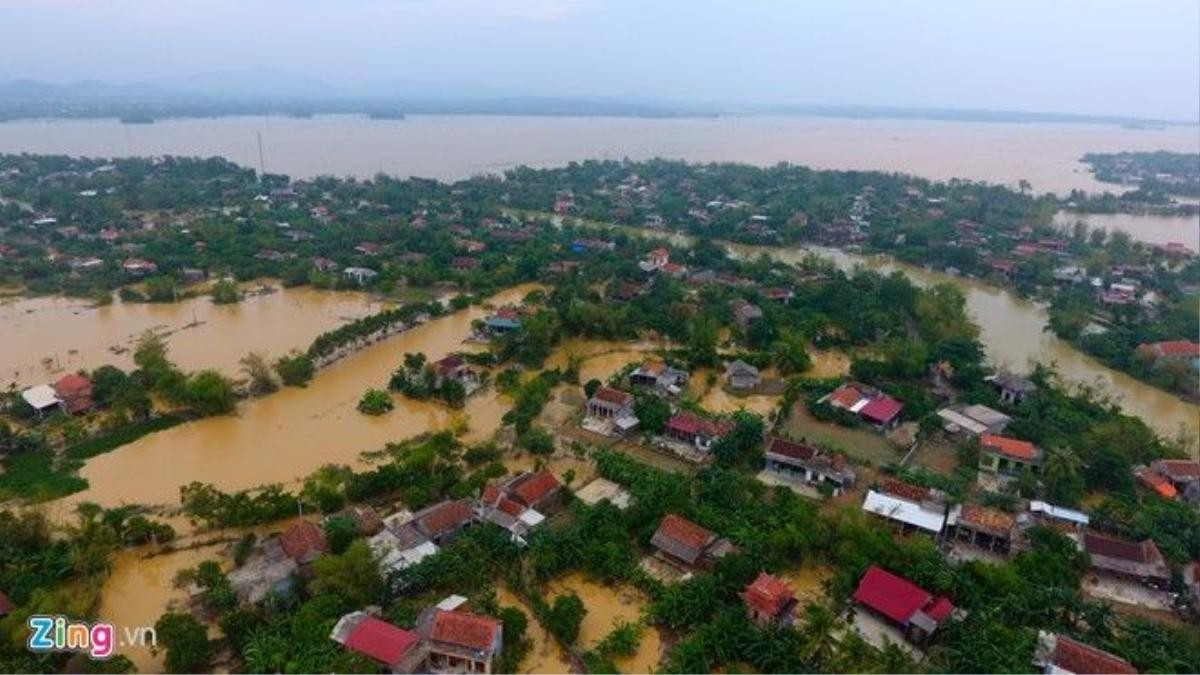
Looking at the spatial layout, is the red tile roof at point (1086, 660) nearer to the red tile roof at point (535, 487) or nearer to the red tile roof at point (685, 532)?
the red tile roof at point (685, 532)

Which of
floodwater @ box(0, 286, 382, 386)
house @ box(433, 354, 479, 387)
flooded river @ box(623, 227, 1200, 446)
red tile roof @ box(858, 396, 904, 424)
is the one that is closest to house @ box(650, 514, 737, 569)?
red tile roof @ box(858, 396, 904, 424)

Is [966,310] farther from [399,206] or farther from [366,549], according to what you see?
[399,206]

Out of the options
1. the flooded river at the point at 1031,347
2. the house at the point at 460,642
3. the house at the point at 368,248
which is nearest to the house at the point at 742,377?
the flooded river at the point at 1031,347

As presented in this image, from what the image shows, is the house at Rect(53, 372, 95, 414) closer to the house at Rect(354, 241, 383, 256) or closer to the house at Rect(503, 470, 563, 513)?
the house at Rect(503, 470, 563, 513)

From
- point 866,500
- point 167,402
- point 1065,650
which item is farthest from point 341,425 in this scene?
point 1065,650

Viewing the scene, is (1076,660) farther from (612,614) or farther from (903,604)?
(612,614)

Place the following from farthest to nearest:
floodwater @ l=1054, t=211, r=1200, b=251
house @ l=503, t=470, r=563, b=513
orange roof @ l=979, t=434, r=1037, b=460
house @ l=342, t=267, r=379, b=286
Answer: floodwater @ l=1054, t=211, r=1200, b=251 → house @ l=342, t=267, r=379, b=286 → orange roof @ l=979, t=434, r=1037, b=460 → house @ l=503, t=470, r=563, b=513
